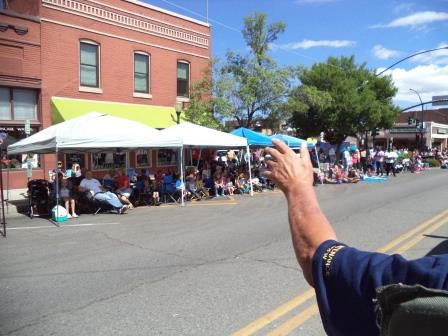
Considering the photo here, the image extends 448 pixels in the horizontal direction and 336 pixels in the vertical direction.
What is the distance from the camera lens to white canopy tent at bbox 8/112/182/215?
12992mm

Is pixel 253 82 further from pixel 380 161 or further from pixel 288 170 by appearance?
pixel 288 170

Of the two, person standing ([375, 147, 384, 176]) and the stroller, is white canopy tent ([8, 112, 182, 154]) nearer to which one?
the stroller

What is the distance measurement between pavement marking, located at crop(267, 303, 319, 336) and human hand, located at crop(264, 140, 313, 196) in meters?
3.10

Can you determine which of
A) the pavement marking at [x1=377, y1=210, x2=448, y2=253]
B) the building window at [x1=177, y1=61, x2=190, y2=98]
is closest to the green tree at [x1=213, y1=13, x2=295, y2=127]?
the building window at [x1=177, y1=61, x2=190, y2=98]

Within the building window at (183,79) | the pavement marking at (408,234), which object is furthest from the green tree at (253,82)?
the pavement marking at (408,234)

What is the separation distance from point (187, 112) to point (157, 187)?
6.85 m

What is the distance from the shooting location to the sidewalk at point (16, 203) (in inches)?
555

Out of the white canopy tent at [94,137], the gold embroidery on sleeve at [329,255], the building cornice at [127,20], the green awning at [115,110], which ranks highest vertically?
the building cornice at [127,20]

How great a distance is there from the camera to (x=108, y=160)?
2102 cm

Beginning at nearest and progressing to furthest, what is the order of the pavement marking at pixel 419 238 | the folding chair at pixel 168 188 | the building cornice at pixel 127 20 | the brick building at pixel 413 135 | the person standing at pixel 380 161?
the pavement marking at pixel 419 238, the folding chair at pixel 168 188, the building cornice at pixel 127 20, the person standing at pixel 380 161, the brick building at pixel 413 135

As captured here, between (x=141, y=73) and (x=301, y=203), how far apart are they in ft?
70.4

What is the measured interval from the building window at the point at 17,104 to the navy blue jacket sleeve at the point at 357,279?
1811cm

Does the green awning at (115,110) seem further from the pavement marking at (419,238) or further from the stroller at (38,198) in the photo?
the pavement marking at (419,238)

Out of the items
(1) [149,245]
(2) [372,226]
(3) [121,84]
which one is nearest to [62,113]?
(3) [121,84]
